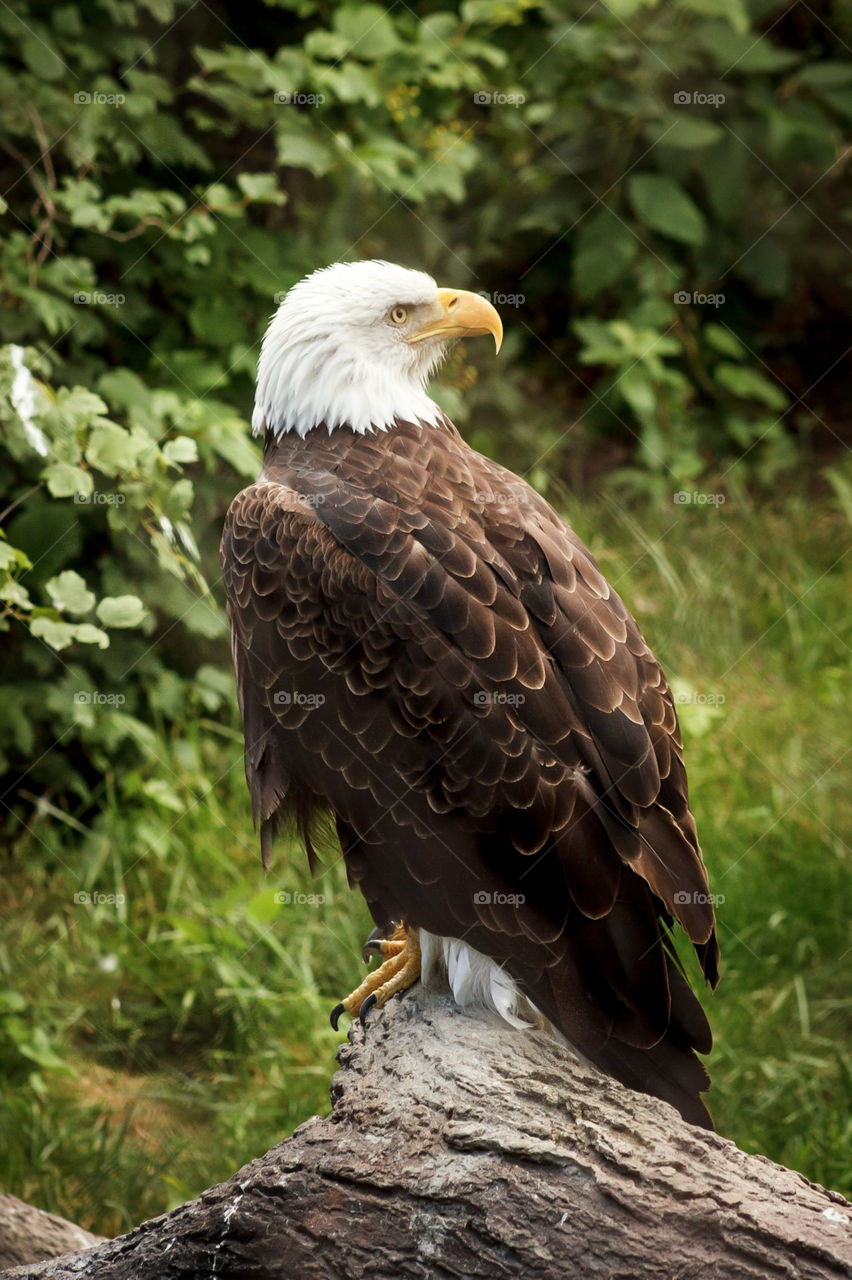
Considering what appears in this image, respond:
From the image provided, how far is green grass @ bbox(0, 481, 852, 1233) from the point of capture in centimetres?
425

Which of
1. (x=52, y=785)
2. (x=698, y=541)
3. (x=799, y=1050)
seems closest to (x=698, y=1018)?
(x=799, y=1050)

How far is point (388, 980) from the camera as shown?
346cm

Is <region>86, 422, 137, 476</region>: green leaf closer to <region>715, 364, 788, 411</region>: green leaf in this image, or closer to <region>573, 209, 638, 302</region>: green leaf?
<region>573, 209, 638, 302</region>: green leaf

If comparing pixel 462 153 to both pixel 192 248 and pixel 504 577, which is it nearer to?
pixel 192 248

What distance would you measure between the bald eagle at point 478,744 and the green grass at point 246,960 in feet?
1.77

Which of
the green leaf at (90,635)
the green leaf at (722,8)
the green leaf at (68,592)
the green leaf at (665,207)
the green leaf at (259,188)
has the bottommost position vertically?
the green leaf at (90,635)

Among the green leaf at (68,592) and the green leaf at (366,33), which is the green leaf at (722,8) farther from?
the green leaf at (68,592)

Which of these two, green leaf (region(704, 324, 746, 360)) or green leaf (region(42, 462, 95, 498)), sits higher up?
green leaf (region(704, 324, 746, 360))

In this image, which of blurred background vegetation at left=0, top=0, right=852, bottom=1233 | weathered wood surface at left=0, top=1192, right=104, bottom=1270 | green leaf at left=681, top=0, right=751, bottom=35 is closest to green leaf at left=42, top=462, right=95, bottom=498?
blurred background vegetation at left=0, top=0, right=852, bottom=1233

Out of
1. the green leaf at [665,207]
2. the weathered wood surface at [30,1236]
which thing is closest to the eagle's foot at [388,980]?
the weathered wood surface at [30,1236]

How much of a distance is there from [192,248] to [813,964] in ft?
11.5

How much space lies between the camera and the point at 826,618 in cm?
623

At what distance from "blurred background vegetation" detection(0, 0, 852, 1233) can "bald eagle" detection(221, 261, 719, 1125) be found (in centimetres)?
42

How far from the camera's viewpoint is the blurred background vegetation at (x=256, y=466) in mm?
4398
